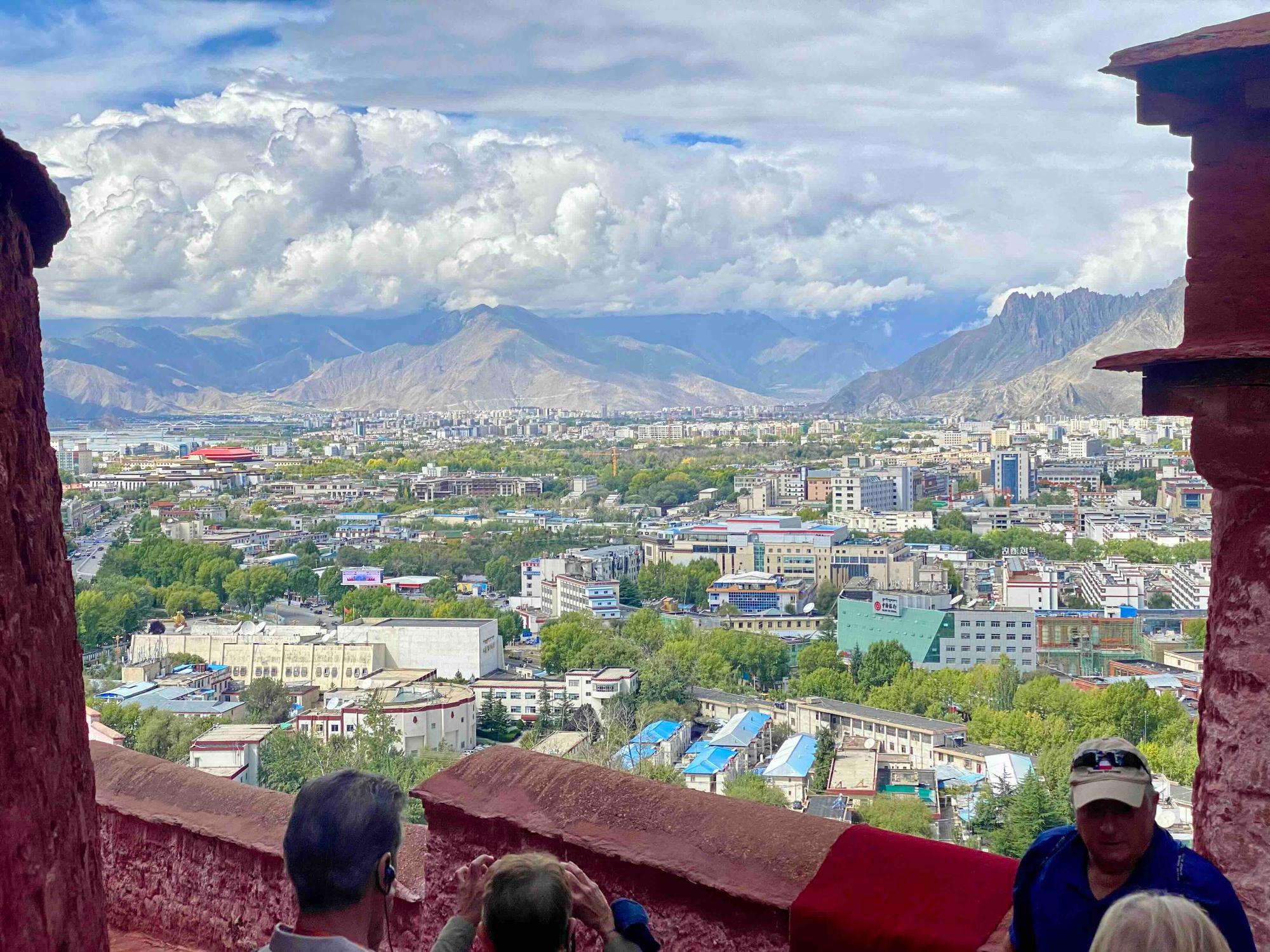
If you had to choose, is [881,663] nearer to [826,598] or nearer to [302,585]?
[826,598]

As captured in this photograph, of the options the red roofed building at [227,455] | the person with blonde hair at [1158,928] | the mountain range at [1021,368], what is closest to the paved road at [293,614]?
the person with blonde hair at [1158,928]

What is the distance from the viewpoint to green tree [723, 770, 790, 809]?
9.59 meters

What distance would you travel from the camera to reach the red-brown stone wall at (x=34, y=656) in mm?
1051

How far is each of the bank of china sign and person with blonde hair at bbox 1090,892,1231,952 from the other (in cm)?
2445

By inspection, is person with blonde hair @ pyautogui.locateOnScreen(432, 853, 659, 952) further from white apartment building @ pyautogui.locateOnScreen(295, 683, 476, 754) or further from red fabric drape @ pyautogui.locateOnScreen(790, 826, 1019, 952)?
white apartment building @ pyautogui.locateOnScreen(295, 683, 476, 754)

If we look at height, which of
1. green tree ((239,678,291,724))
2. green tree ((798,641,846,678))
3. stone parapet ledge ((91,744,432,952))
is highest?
stone parapet ledge ((91,744,432,952))

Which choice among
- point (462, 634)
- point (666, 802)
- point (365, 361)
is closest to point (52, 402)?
point (365, 361)

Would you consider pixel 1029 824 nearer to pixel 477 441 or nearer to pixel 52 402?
pixel 477 441

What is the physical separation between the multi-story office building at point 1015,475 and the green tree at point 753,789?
146 feet

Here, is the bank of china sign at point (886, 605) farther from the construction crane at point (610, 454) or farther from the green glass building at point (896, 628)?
the construction crane at point (610, 454)

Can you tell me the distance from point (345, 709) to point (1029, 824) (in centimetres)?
1217

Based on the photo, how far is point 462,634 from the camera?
23062 mm

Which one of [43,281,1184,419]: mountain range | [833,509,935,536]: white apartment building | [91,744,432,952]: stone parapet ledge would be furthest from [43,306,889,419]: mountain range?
[91,744,432,952]: stone parapet ledge

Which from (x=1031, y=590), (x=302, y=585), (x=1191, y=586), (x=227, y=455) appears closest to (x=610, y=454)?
(x=227, y=455)
